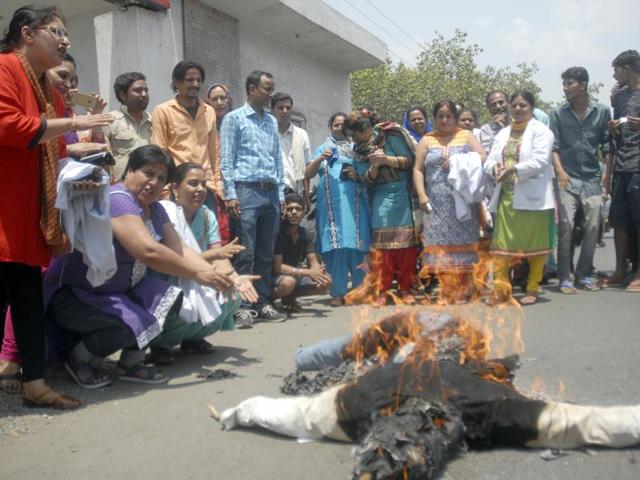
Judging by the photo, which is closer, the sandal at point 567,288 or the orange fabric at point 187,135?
the orange fabric at point 187,135

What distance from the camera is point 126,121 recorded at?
5.68 metres

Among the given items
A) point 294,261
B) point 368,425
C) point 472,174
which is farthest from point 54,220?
point 472,174

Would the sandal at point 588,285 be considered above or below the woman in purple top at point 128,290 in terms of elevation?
below

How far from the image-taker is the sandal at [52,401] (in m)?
3.45

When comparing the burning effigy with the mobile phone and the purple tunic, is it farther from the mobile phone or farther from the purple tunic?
the mobile phone

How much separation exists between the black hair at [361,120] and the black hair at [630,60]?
9.03 ft

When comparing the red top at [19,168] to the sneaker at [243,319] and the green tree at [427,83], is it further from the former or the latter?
the green tree at [427,83]

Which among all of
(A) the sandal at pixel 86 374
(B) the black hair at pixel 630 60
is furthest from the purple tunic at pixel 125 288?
(B) the black hair at pixel 630 60

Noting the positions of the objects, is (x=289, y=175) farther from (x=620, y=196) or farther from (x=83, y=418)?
(x=83, y=418)

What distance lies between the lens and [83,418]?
3352 millimetres

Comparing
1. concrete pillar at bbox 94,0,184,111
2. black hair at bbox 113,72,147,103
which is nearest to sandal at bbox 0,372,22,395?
black hair at bbox 113,72,147,103

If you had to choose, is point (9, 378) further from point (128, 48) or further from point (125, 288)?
point (128, 48)

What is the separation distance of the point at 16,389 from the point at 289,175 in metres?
4.42

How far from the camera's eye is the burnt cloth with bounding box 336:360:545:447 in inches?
103
